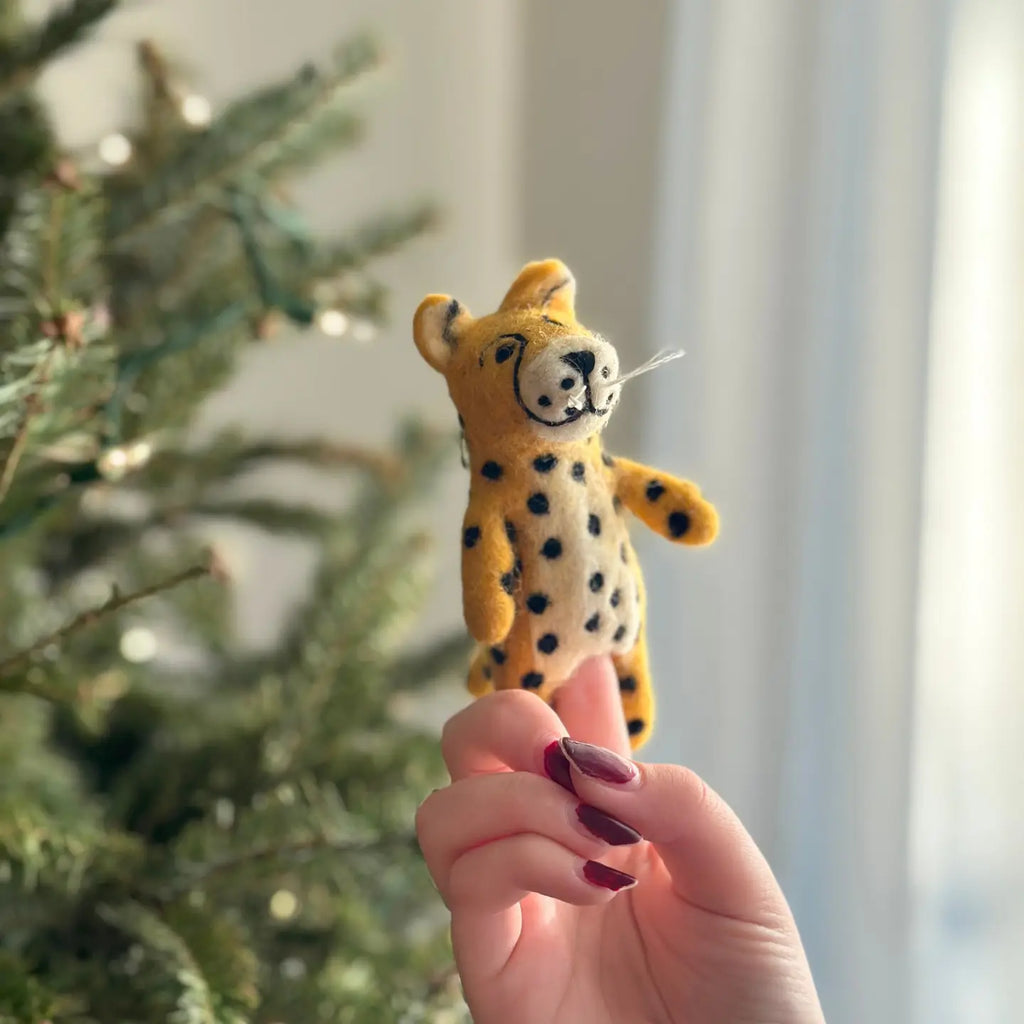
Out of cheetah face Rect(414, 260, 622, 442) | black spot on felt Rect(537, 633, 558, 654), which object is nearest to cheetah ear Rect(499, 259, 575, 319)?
cheetah face Rect(414, 260, 622, 442)

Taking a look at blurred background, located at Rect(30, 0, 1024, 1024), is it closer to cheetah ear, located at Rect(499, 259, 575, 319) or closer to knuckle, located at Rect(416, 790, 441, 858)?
cheetah ear, located at Rect(499, 259, 575, 319)

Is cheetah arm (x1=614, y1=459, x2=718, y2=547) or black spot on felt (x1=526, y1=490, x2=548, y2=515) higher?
cheetah arm (x1=614, y1=459, x2=718, y2=547)

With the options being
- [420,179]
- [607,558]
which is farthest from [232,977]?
[420,179]

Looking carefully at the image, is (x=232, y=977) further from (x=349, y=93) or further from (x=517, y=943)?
(x=349, y=93)

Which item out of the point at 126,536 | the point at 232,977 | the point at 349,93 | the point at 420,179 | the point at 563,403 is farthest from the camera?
the point at 420,179

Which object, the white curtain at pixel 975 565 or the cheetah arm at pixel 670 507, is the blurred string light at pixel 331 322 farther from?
the white curtain at pixel 975 565

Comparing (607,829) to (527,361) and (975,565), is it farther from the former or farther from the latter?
(975,565)
